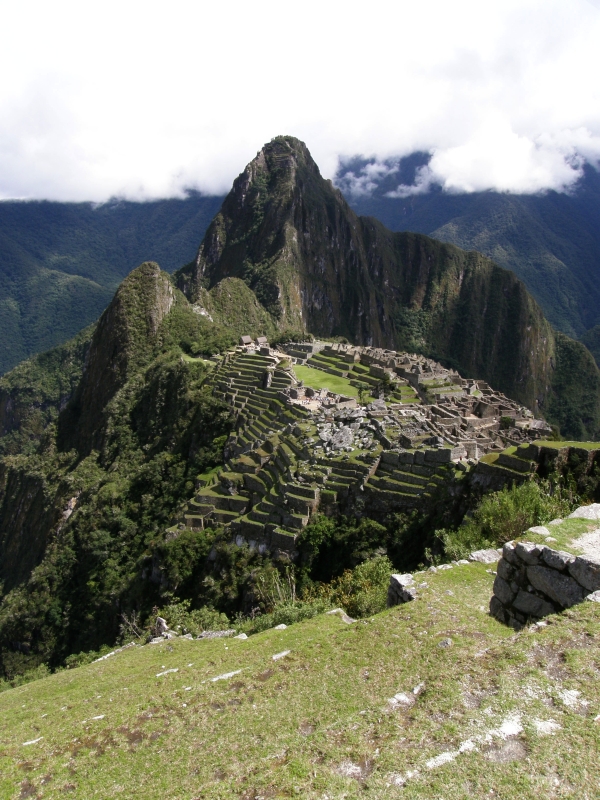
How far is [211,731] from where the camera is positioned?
9.22 metres

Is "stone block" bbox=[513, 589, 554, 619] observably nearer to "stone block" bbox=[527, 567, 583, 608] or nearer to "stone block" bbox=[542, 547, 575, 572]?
"stone block" bbox=[527, 567, 583, 608]

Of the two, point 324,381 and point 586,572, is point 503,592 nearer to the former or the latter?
point 586,572

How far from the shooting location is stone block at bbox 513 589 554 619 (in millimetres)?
9945

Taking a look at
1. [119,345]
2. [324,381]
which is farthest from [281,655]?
[119,345]

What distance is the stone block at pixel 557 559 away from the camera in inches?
379

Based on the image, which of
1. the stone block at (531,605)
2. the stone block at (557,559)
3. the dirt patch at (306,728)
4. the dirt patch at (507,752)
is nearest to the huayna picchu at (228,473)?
the stone block at (531,605)

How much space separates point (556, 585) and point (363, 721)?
4.09 metres

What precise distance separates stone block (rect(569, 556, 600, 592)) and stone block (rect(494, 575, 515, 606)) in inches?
53.2

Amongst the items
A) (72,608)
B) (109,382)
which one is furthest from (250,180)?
(72,608)

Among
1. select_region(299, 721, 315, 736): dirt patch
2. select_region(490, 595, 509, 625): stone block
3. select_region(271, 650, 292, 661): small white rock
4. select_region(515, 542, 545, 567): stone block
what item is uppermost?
select_region(515, 542, 545, 567): stone block

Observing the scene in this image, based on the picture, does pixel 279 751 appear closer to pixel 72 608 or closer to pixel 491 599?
pixel 491 599

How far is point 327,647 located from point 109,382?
8712 centimetres

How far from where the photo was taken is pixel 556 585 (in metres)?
9.73

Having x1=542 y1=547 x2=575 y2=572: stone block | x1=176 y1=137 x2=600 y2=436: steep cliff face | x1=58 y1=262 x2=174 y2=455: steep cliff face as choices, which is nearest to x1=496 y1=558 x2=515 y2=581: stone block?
x1=542 y1=547 x2=575 y2=572: stone block
